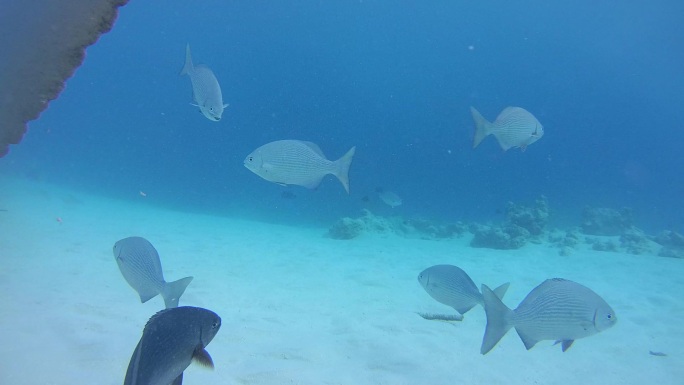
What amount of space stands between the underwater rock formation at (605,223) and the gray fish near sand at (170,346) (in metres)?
21.7

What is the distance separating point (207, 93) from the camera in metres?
4.57

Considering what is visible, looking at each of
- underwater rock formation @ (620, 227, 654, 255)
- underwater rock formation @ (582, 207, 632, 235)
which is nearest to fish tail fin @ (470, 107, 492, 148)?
underwater rock formation @ (620, 227, 654, 255)

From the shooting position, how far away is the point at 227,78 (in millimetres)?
88938

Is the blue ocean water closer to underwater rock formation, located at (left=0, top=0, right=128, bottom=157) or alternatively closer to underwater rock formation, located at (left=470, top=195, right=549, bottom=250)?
underwater rock formation, located at (left=470, top=195, right=549, bottom=250)

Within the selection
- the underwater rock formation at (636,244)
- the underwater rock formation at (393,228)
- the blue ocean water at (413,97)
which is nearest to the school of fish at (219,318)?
the underwater rock formation at (393,228)

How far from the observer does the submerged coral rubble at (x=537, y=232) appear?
14336 mm

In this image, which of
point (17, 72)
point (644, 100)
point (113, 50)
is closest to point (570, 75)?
point (644, 100)

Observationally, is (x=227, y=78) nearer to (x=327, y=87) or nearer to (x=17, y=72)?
(x=327, y=87)

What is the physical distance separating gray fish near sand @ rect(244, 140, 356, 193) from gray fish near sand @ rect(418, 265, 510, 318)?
1.64 metres

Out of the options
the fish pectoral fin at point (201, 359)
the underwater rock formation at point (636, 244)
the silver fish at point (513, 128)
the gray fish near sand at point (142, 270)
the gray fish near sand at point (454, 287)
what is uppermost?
the underwater rock formation at point (636, 244)

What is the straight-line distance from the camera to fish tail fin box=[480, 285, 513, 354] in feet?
11.3

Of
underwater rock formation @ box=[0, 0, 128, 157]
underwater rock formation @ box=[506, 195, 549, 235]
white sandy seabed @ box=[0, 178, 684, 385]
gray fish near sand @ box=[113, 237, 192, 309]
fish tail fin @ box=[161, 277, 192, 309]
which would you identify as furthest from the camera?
underwater rock formation @ box=[506, 195, 549, 235]

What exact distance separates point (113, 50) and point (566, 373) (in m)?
109

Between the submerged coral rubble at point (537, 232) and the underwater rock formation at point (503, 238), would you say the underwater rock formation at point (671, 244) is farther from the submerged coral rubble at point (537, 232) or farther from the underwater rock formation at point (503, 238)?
the underwater rock formation at point (503, 238)
